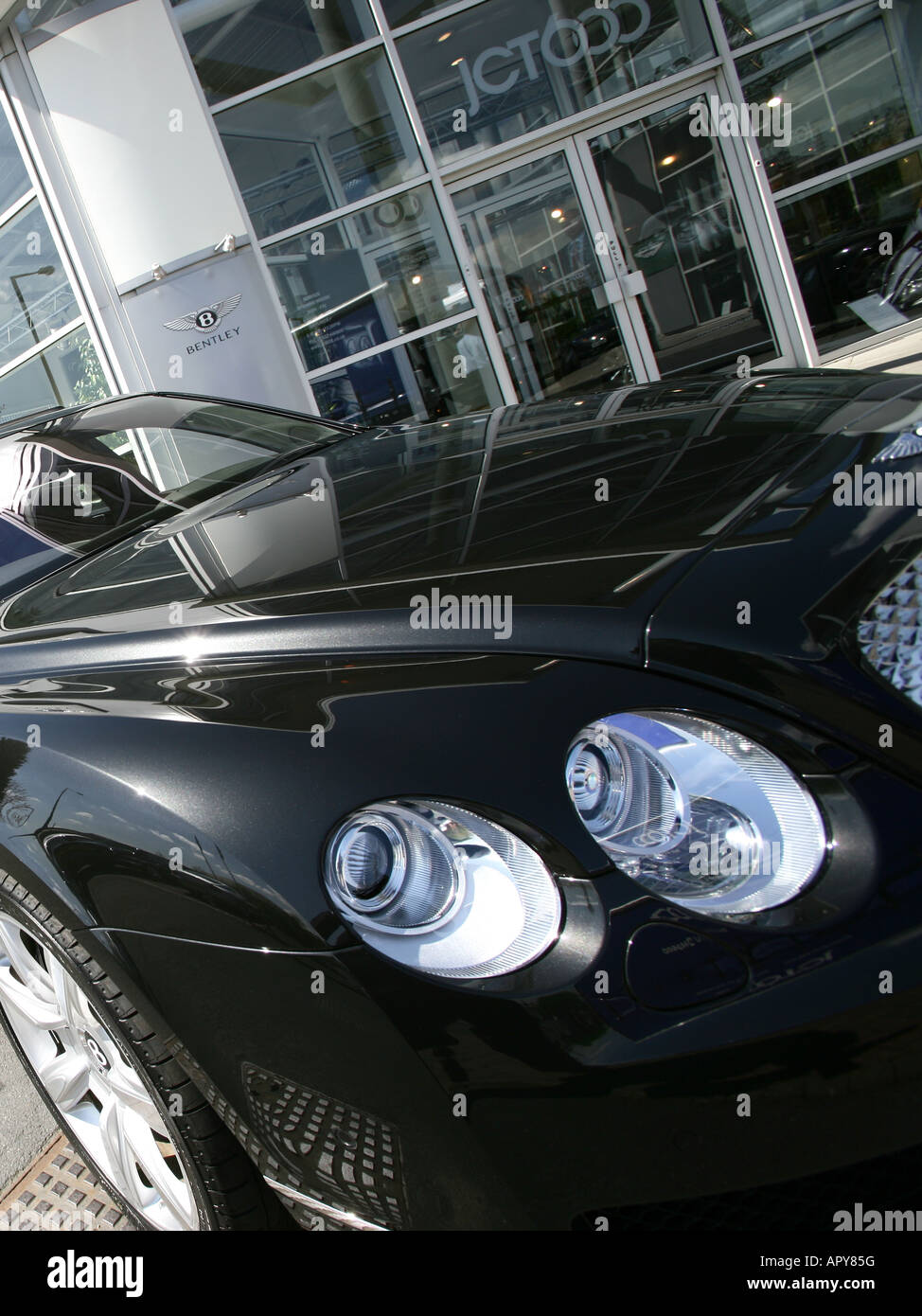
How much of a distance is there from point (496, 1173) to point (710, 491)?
916mm

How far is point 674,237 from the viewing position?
8055 mm

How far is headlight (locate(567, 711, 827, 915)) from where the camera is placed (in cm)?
102

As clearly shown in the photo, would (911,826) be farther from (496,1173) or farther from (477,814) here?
(496,1173)

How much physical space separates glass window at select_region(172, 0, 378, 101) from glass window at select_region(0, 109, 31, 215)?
1.70 m

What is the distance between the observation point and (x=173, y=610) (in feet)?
4.88

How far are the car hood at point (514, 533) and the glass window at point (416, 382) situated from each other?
20.5 ft

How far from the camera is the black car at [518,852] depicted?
97 centimetres

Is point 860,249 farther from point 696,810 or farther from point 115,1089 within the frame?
point 115,1089

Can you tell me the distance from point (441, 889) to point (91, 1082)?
1.04 metres

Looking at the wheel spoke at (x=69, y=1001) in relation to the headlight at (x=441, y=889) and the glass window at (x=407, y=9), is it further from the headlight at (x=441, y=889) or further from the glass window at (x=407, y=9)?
the glass window at (x=407, y=9)

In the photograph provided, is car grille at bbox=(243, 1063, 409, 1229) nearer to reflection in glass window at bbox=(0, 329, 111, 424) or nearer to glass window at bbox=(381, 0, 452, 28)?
reflection in glass window at bbox=(0, 329, 111, 424)

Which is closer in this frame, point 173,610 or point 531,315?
point 173,610

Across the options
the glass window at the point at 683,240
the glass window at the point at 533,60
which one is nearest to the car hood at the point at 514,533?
the glass window at the point at 683,240

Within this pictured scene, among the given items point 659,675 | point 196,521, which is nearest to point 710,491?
point 659,675
